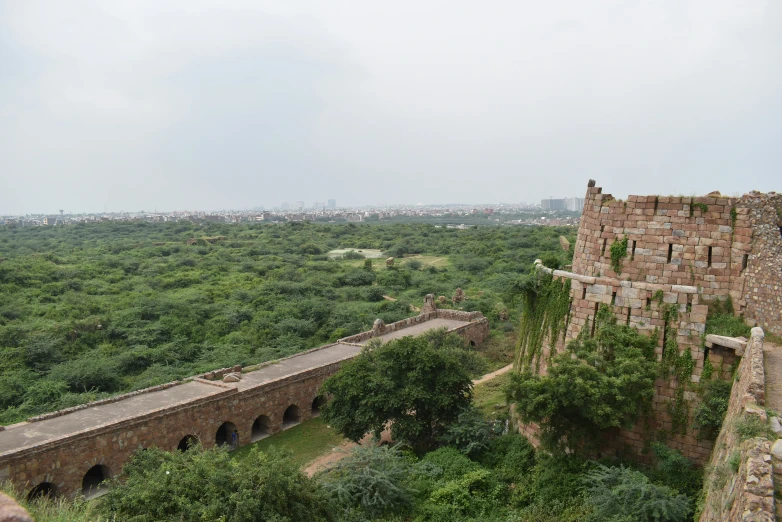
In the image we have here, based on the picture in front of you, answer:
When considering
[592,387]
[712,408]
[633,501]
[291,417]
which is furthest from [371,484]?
[291,417]

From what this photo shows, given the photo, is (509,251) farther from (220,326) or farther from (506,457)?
(506,457)

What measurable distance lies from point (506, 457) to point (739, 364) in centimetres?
584

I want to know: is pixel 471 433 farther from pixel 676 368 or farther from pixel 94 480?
pixel 94 480

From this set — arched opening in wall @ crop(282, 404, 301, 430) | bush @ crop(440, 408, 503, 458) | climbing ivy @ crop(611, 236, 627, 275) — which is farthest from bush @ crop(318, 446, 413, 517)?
arched opening in wall @ crop(282, 404, 301, 430)

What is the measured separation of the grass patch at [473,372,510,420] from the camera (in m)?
17.4

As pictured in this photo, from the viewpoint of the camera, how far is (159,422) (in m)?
17.7

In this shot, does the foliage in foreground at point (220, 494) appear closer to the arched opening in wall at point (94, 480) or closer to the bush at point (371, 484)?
the bush at point (371, 484)

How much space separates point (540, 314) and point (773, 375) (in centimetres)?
588

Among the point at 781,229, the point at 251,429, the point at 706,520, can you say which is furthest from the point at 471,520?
the point at 251,429

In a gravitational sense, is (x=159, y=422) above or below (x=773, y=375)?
below

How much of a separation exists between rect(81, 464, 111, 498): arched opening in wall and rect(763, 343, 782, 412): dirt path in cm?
1684

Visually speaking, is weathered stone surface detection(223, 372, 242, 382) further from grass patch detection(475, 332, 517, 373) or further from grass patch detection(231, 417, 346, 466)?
grass patch detection(475, 332, 517, 373)

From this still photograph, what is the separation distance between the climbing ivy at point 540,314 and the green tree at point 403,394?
90.4 inches

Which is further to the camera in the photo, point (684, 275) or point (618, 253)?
point (618, 253)
